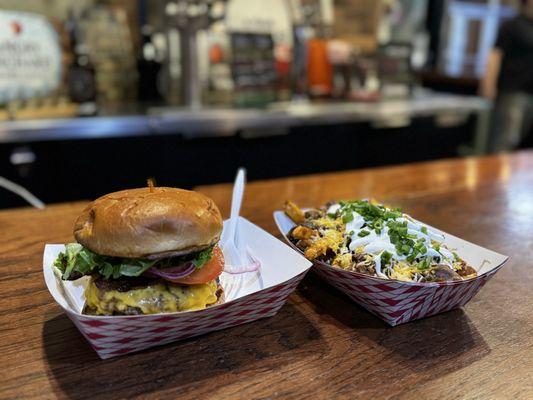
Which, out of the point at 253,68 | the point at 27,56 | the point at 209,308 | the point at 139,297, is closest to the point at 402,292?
the point at 209,308

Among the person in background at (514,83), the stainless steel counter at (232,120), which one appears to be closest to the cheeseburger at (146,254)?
the stainless steel counter at (232,120)

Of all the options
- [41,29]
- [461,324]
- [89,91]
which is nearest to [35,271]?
[461,324]

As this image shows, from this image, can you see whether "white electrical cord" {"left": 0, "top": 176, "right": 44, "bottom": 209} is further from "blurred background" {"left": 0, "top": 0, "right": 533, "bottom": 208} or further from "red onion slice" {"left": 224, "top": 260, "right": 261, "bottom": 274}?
"red onion slice" {"left": 224, "top": 260, "right": 261, "bottom": 274}

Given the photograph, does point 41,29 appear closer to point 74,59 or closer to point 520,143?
point 74,59

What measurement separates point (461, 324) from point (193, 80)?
2437mm

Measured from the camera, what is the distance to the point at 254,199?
1.58 m

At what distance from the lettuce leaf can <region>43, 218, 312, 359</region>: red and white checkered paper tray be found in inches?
1.7

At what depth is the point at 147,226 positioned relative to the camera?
745 mm

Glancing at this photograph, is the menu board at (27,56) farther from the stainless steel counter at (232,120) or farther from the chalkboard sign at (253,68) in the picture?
the chalkboard sign at (253,68)

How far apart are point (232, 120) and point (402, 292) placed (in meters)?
2.16

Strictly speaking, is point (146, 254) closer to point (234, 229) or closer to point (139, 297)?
point (139, 297)

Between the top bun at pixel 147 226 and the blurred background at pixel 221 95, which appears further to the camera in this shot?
the blurred background at pixel 221 95

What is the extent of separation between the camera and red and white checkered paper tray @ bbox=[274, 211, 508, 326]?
31.7 inches

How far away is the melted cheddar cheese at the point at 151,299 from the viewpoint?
2.48 ft
